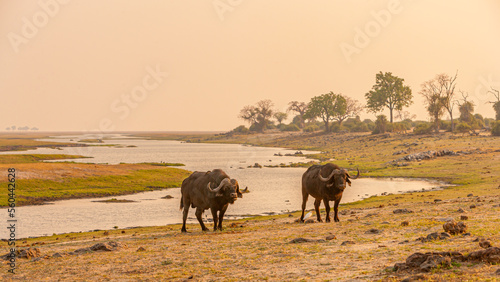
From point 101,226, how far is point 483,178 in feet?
114

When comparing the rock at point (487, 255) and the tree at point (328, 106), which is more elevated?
the tree at point (328, 106)

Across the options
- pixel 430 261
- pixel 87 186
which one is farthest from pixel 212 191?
pixel 87 186

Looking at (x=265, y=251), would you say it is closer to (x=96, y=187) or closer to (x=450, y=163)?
(x=96, y=187)

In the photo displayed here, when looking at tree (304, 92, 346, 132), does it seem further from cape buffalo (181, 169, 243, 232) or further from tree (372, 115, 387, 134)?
cape buffalo (181, 169, 243, 232)

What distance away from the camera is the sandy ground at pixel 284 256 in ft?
38.6

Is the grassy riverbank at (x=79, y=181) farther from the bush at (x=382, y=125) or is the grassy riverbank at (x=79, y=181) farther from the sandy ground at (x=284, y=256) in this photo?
the bush at (x=382, y=125)

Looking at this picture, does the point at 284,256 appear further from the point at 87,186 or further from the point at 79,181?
the point at 79,181

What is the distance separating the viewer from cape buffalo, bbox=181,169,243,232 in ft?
68.2

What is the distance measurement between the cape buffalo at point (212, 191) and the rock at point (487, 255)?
11.3 meters

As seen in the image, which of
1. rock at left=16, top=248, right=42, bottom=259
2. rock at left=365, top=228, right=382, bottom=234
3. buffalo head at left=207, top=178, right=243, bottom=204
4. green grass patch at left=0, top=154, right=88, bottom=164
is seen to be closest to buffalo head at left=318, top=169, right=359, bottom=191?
rock at left=365, top=228, right=382, bottom=234

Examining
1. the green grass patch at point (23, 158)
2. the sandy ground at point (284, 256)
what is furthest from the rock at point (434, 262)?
the green grass patch at point (23, 158)

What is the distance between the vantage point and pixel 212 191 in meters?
20.7

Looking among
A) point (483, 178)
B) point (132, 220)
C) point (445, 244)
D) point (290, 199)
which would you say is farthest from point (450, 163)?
point (445, 244)

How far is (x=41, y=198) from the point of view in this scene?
42.4 meters
